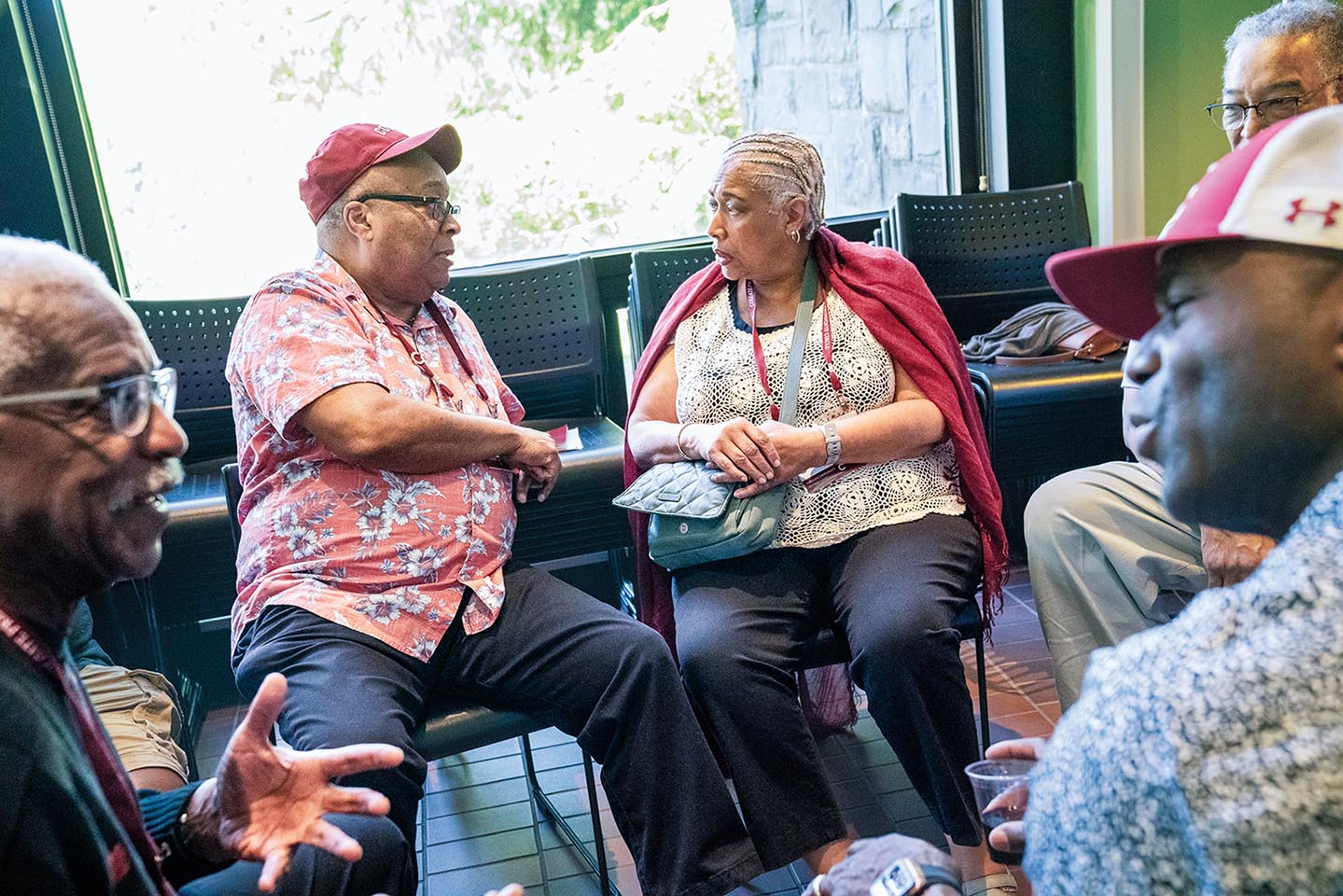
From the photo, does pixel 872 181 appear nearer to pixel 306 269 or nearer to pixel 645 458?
pixel 645 458

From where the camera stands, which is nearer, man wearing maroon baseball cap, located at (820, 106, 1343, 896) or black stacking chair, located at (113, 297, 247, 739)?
man wearing maroon baseball cap, located at (820, 106, 1343, 896)

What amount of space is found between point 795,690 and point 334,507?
947mm

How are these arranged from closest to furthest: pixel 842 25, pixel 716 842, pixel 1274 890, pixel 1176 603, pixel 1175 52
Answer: pixel 1274 890 < pixel 716 842 < pixel 1176 603 < pixel 1175 52 < pixel 842 25

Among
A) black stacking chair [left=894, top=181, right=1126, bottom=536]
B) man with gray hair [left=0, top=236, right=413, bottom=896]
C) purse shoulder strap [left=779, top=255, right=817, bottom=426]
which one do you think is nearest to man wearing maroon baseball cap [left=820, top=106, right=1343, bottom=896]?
man with gray hair [left=0, top=236, right=413, bottom=896]

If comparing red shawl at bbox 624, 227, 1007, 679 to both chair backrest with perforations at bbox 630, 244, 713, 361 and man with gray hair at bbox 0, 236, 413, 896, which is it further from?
man with gray hair at bbox 0, 236, 413, 896

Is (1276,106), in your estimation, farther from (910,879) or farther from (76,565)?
(76,565)

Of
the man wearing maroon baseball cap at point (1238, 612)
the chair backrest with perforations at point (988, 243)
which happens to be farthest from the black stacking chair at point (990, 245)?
the man wearing maroon baseball cap at point (1238, 612)

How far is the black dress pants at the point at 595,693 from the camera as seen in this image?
6.32 feet

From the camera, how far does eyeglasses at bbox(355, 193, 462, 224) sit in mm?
2229

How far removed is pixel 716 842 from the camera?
78.7 inches

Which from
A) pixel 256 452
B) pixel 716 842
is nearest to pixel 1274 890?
pixel 716 842

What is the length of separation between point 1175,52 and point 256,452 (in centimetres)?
365

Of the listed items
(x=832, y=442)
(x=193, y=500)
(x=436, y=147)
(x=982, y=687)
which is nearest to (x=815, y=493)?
(x=832, y=442)

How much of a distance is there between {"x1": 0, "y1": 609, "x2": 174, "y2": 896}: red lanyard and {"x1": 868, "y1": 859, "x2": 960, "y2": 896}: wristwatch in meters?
0.71
